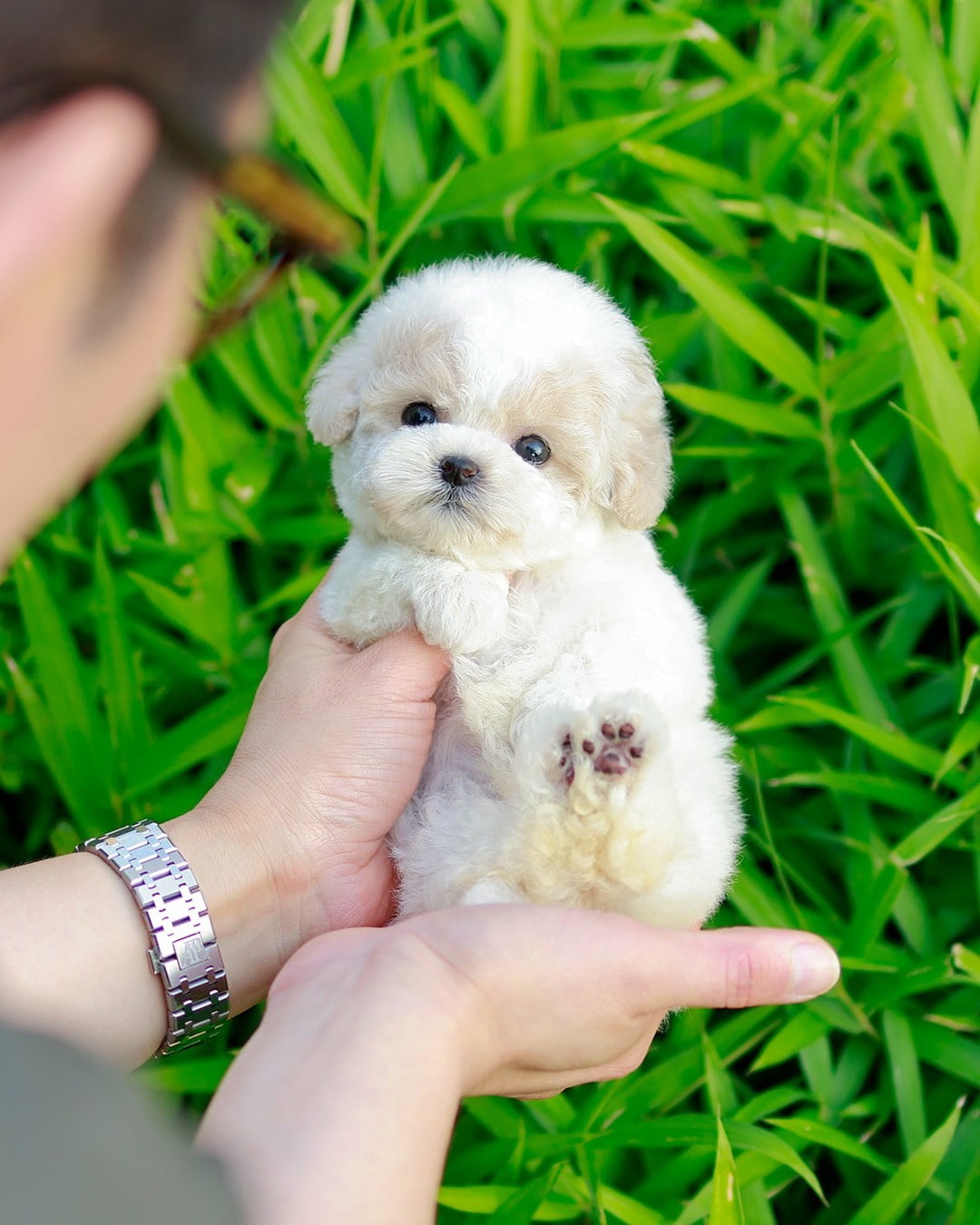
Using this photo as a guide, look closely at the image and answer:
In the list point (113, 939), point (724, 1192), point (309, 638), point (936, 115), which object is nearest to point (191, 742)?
point (309, 638)

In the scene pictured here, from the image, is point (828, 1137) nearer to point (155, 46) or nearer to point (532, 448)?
point (532, 448)

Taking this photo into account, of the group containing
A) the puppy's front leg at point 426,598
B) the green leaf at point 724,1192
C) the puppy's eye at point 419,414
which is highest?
the puppy's eye at point 419,414

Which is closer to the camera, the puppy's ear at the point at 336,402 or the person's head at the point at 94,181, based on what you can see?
the person's head at the point at 94,181

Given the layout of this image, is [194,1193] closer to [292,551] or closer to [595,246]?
[292,551]

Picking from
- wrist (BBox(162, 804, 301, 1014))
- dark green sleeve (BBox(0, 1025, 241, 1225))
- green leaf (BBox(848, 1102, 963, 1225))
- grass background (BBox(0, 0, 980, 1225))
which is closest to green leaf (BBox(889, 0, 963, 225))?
grass background (BBox(0, 0, 980, 1225))

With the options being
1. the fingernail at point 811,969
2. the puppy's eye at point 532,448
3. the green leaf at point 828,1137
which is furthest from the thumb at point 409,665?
the green leaf at point 828,1137

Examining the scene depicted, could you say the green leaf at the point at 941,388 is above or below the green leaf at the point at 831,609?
above

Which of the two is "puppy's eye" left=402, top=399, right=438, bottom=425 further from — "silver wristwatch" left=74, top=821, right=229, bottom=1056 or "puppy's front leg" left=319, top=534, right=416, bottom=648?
"silver wristwatch" left=74, top=821, right=229, bottom=1056

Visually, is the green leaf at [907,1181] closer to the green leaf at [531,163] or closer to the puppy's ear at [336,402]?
the puppy's ear at [336,402]
